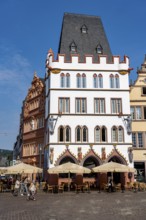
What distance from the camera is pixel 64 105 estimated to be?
123 ft

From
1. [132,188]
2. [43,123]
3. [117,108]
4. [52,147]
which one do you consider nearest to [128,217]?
[132,188]

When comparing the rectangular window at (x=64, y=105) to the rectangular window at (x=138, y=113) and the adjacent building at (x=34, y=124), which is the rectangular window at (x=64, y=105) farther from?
the rectangular window at (x=138, y=113)

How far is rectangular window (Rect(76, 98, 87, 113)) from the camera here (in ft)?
123

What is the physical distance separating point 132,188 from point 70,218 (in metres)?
20.3

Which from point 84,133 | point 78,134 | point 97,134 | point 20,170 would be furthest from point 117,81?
point 20,170

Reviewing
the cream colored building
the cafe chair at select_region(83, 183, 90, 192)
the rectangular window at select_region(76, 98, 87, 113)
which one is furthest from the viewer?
the cream colored building

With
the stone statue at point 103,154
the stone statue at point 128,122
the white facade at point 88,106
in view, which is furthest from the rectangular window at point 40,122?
the stone statue at point 128,122

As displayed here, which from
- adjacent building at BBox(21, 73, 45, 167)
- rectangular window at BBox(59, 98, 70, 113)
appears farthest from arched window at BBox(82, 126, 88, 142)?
adjacent building at BBox(21, 73, 45, 167)

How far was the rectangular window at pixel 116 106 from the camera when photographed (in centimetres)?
3806

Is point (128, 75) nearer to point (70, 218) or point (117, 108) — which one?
point (117, 108)

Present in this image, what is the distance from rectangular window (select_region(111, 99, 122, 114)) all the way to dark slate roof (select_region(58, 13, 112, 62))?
6.68 meters

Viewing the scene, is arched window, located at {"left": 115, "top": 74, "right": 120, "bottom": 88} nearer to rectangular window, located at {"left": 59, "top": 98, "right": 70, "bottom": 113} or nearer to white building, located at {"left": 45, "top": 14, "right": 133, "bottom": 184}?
white building, located at {"left": 45, "top": 14, "right": 133, "bottom": 184}

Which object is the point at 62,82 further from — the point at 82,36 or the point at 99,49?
the point at 82,36

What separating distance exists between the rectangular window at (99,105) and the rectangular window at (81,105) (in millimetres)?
1500
